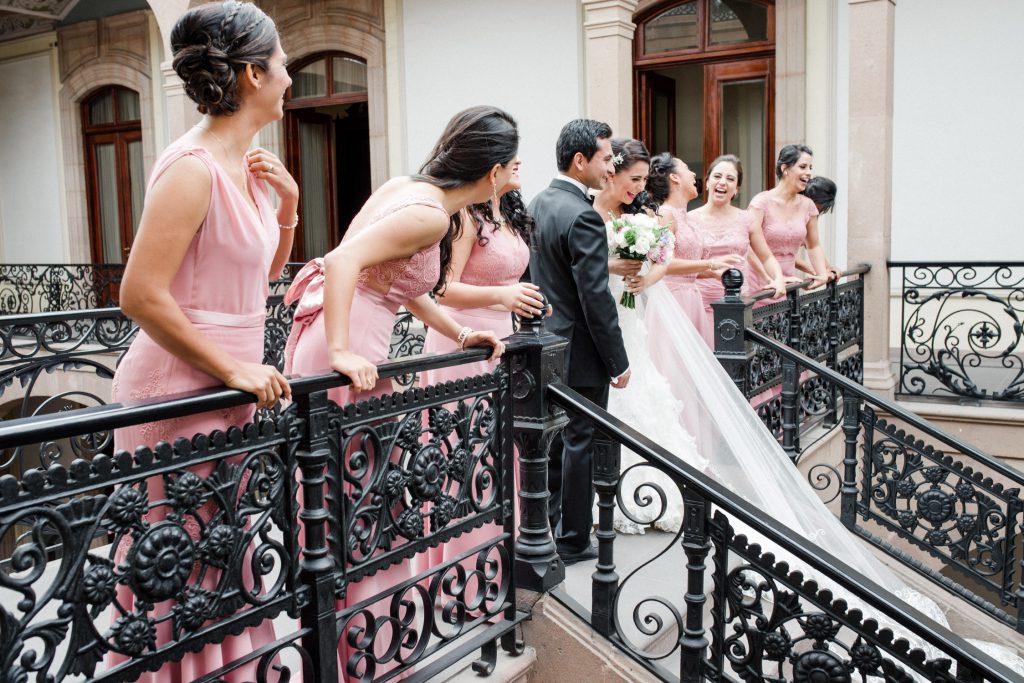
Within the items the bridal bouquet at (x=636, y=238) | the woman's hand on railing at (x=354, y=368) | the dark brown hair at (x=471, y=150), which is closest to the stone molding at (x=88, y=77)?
the bridal bouquet at (x=636, y=238)

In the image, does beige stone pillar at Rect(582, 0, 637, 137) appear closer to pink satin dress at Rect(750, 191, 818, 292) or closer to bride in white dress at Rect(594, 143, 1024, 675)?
pink satin dress at Rect(750, 191, 818, 292)

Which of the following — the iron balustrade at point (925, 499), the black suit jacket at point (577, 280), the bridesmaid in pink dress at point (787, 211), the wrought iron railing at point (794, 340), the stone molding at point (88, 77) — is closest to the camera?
the black suit jacket at point (577, 280)

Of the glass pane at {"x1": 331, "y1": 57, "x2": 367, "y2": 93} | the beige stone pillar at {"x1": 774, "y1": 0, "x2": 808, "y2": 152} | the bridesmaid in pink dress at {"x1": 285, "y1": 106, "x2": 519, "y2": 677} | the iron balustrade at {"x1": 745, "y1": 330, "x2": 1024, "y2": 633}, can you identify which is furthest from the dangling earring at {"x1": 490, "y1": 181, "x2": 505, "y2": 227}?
the glass pane at {"x1": 331, "y1": 57, "x2": 367, "y2": 93}

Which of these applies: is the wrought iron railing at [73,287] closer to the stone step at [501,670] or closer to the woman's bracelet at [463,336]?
the woman's bracelet at [463,336]

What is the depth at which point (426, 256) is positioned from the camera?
3086 mm

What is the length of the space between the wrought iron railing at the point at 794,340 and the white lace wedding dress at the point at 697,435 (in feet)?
1.93

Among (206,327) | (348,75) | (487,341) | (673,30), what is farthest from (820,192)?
(348,75)

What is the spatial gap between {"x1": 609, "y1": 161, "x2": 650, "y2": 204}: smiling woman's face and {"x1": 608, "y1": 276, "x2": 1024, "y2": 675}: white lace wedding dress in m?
0.43

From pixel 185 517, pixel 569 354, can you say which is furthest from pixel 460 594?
pixel 569 354

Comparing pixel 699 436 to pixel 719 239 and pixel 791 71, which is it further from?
pixel 791 71

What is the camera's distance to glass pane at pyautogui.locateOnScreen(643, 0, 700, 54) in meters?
Answer: 11.5

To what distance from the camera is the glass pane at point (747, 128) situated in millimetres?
11492

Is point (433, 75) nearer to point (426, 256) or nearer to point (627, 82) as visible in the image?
point (627, 82)

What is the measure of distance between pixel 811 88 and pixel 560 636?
331 inches
